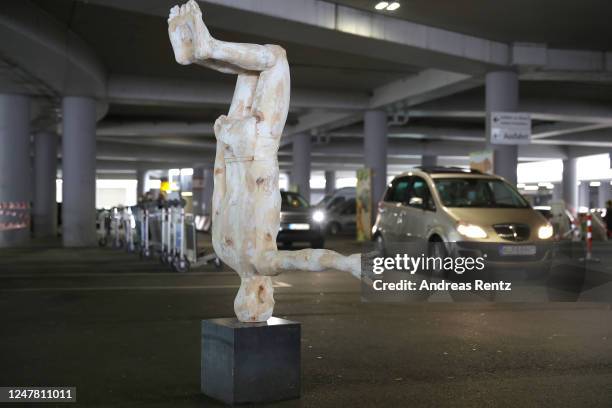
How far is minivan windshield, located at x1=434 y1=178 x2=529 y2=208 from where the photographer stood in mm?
13703

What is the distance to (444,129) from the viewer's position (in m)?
38.6

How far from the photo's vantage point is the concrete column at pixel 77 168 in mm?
24375

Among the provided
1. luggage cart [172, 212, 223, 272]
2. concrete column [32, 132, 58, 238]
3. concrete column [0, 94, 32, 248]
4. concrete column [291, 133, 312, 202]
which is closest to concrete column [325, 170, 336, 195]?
concrete column [291, 133, 312, 202]

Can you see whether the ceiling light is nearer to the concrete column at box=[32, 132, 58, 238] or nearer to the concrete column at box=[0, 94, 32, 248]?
the concrete column at box=[0, 94, 32, 248]

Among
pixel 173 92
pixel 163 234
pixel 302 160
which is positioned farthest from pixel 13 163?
pixel 302 160

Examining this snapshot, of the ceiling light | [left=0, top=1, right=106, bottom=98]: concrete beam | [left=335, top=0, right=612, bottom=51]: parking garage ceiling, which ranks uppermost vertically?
the ceiling light

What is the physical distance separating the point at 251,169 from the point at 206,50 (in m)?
0.85

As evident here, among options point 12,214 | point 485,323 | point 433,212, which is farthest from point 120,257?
point 485,323

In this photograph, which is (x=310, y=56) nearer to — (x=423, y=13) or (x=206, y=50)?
(x=423, y=13)

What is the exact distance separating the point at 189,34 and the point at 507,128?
16471mm

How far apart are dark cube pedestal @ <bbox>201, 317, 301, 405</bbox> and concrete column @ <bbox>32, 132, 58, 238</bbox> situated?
30.3 meters

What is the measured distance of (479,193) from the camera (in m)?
14.2

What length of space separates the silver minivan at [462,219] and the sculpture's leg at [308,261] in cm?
641

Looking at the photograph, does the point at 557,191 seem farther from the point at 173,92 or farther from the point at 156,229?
the point at 156,229
